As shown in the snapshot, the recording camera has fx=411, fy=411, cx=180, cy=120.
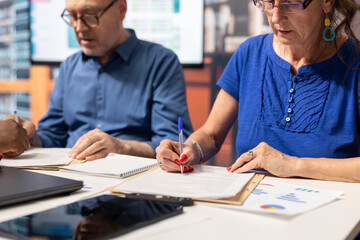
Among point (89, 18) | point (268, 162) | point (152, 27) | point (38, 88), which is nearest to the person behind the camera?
point (268, 162)

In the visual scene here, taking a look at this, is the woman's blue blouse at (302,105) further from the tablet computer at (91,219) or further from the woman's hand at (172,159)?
the tablet computer at (91,219)

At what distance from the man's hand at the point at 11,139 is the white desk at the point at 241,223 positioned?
1.68 feet

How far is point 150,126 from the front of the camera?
1878 mm

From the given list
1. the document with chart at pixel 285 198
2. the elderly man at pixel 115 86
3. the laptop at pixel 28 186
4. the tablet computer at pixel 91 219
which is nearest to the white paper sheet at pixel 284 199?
the document with chart at pixel 285 198

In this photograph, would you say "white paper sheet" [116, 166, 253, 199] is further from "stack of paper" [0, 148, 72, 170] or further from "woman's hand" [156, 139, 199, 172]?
"stack of paper" [0, 148, 72, 170]

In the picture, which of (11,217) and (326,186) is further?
(326,186)

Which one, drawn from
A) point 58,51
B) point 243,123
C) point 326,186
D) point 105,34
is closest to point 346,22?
point 243,123

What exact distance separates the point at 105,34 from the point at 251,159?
3.45 ft

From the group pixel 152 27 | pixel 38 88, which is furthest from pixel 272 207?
pixel 38 88

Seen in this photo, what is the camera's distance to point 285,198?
34.5 inches

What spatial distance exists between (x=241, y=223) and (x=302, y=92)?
0.78 m

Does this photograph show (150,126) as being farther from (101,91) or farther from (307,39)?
(307,39)

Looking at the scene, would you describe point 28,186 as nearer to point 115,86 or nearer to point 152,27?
point 115,86

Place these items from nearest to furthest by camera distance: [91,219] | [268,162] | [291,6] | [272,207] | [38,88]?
1. [91,219]
2. [272,207]
3. [268,162]
4. [291,6]
5. [38,88]
